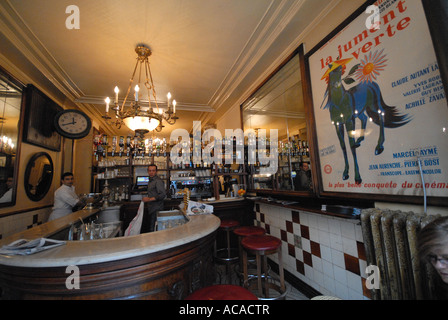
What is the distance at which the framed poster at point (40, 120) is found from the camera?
3244 mm

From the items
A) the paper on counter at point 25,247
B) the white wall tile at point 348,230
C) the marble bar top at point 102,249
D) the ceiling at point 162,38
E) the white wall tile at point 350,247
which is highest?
the ceiling at point 162,38

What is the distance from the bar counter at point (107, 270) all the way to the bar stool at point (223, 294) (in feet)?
1.09

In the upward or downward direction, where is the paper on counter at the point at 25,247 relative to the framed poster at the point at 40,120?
downward

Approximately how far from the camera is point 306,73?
2436mm

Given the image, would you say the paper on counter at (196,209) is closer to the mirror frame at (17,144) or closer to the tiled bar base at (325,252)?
the tiled bar base at (325,252)

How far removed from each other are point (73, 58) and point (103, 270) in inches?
135

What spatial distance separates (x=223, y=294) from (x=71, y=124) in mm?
4503

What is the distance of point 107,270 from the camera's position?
1.17 m

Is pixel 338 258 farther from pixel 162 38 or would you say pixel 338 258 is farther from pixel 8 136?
pixel 8 136

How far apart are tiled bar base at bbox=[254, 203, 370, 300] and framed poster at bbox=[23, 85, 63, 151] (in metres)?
4.44

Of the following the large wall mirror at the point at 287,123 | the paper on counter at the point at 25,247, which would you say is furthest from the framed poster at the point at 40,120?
the large wall mirror at the point at 287,123

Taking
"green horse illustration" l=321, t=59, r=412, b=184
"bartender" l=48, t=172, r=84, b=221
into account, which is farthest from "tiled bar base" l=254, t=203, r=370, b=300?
"bartender" l=48, t=172, r=84, b=221

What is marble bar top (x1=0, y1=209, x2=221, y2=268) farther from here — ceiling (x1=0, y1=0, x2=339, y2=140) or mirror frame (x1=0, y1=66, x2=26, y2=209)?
ceiling (x1=0, y1=0, x2=339, y2=140)
